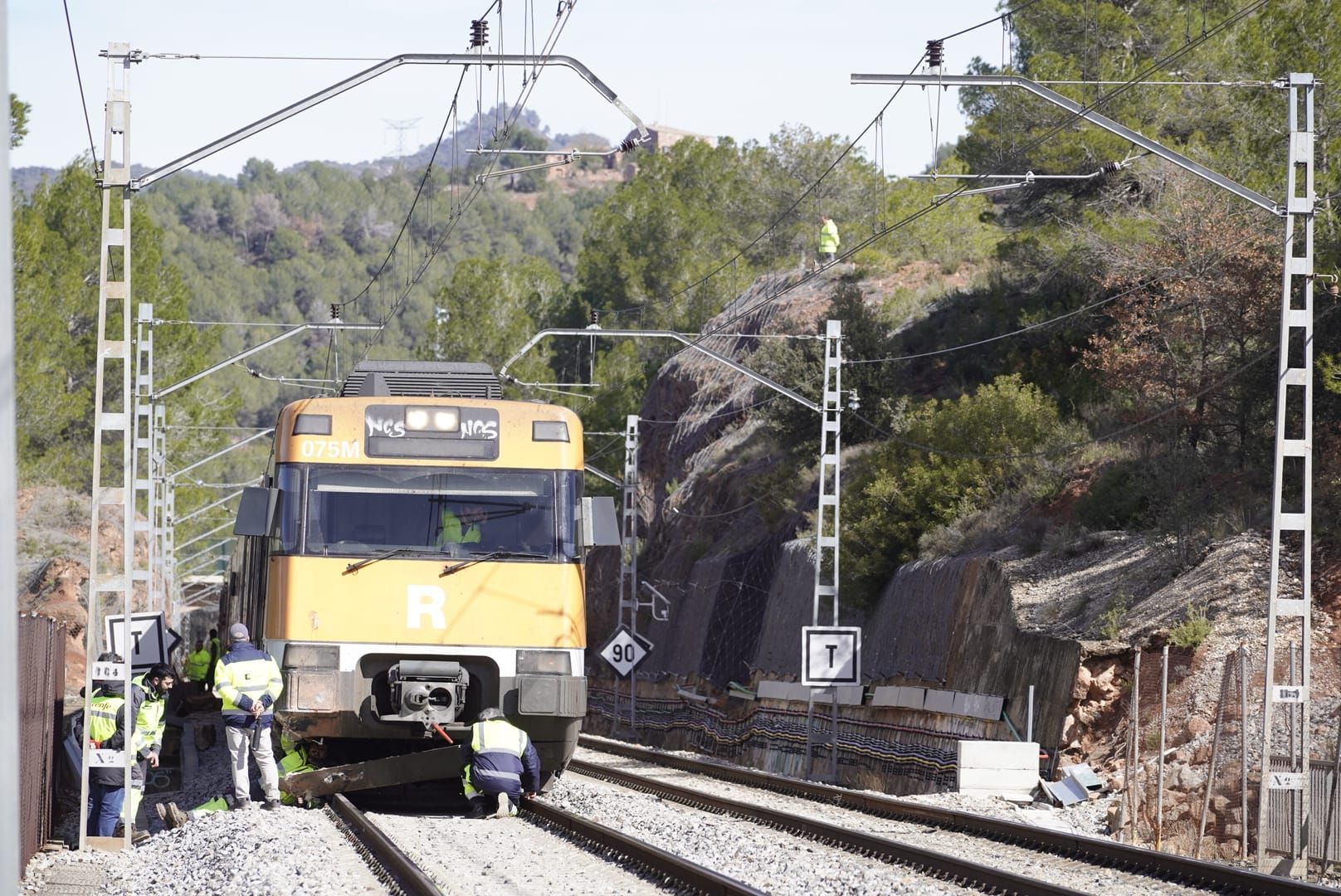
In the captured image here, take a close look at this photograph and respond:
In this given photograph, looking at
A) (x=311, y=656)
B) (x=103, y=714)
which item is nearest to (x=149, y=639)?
(x=103, y=714)

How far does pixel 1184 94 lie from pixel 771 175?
36560 millimetres

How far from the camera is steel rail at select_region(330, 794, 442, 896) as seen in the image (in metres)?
11.5

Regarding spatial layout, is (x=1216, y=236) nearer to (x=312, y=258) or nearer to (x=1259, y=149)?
(x=1259, y=149)

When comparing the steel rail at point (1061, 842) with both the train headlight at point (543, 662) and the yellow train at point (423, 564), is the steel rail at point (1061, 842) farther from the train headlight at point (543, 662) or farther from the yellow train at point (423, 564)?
the train headlight at point (543, 662)

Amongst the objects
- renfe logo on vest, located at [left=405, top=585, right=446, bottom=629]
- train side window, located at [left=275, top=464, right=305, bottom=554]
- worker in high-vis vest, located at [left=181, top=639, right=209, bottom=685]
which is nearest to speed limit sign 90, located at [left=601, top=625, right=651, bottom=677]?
worker in high-vis vest, located at [left=181, top=639, right=209, bottom=685]

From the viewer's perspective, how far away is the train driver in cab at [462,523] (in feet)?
53.7

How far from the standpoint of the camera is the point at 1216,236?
1271 inches

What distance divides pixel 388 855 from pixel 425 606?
3555mm

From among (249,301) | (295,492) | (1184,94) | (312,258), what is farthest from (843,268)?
(312,258)

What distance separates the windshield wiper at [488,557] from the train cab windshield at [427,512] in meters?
0.01

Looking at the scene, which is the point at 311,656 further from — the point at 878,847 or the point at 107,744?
the point at 878,847

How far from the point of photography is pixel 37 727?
51.7 ft

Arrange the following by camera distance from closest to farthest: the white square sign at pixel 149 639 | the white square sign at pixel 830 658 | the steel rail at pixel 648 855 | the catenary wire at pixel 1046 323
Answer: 1. the steel rail at pixel 648 855
2. the white square sign at pixel 149 639
3. the white square sign at pixel 830 658
4. the catenary wire at pixel 1046 323

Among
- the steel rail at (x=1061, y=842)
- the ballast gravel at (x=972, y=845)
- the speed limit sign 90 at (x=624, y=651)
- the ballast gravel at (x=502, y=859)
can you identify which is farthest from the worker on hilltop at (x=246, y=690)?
the speed limit sign 90 at (x=624, y=651)
